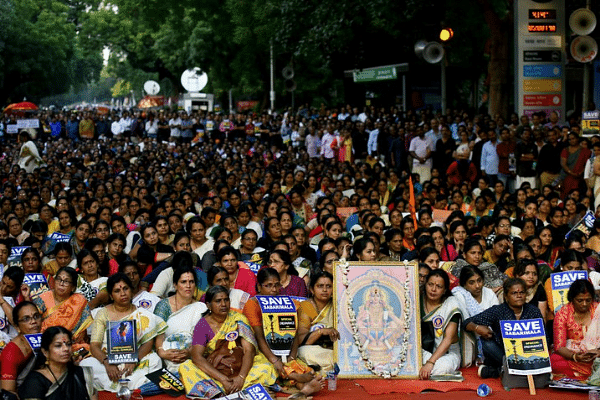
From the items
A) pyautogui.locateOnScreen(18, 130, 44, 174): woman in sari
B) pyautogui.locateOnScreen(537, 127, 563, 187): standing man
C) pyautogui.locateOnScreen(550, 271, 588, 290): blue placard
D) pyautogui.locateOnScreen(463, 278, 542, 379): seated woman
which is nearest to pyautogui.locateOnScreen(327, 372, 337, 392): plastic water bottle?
pyautogui.locateOnScreen(463, 278, 542, 379): seated woman

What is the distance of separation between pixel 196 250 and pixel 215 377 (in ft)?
12.0

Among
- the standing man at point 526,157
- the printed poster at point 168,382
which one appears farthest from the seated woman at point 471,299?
the standing man at point 526,157

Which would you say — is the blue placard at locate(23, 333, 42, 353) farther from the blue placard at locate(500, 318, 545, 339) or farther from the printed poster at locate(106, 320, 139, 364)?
the blue placard at locate(500, 318, 545, 339)

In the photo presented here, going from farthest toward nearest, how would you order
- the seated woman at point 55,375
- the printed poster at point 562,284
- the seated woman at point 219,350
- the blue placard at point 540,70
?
the blue placard at point 540,70 → the printed poster at point 562,284 → the seated woman at point 219,350 → the seated woman at point 55,375

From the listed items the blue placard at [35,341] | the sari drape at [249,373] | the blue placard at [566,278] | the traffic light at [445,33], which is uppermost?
the traffic light at [445,33]

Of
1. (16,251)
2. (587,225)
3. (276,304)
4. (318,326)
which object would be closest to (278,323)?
(276,304)

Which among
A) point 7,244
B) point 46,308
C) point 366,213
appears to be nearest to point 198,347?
point 46,308

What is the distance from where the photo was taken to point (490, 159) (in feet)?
58.0

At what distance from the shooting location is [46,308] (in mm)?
9078

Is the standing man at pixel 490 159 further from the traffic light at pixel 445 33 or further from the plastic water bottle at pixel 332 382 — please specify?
the plastic water bottle at pixel 332 382

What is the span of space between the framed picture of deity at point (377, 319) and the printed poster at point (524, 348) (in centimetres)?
79

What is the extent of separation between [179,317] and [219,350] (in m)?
0.59

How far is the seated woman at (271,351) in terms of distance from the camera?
27.2 ft

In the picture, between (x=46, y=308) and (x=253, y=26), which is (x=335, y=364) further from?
(x=253, y=26)
